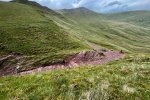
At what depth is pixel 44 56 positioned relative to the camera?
6831 cm

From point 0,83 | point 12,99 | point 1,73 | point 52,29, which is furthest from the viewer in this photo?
point 52,29

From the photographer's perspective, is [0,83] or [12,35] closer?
[0,83]

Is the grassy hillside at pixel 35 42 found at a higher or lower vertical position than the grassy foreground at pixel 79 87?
lower

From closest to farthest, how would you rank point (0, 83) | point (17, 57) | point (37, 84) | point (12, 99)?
point (12, 99), point (37, 84), point (0, 83), point (17, 57)

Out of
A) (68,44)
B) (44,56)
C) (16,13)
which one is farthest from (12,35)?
(16,13)

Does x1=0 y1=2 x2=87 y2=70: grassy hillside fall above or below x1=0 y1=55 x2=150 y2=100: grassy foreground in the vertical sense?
below

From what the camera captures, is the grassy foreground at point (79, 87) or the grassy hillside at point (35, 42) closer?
the grassy foreground at point (79, 87)

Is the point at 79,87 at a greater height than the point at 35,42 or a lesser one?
greater

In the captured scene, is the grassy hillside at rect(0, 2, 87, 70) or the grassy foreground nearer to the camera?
the grassy foreground

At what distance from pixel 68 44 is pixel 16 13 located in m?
55.5

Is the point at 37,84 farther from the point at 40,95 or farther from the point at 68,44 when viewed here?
the point at 68,44

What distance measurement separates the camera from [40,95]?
14.4 m

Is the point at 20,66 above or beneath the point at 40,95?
beneath

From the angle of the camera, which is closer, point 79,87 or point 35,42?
point 79,87
